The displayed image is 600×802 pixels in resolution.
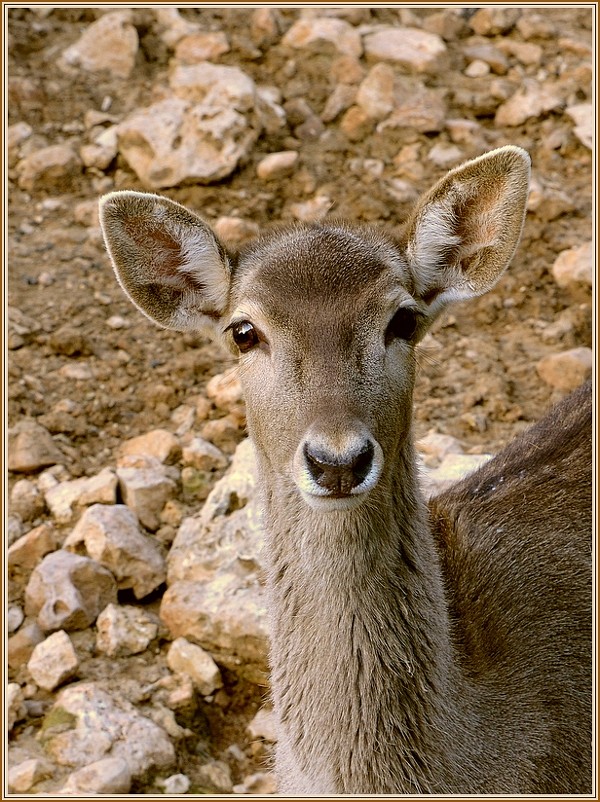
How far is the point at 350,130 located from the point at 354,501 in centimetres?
650

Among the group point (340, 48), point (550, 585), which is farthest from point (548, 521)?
point (340, 48)

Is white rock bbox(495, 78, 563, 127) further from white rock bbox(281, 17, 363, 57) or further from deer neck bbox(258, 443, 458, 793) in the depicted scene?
deer neck bbox(258, 443, 458, 793)

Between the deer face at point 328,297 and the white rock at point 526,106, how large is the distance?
5.45 meters

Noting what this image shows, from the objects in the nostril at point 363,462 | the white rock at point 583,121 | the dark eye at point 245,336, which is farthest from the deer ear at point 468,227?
the white rock at point 583,121

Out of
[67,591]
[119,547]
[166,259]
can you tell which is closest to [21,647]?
[67,591]

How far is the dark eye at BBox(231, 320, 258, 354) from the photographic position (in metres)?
4.34

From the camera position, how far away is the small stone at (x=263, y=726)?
6.08m

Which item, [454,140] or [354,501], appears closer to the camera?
[354,501]

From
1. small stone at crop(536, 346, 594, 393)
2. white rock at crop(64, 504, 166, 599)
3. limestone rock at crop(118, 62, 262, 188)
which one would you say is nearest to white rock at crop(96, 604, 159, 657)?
white rock at crop(64, 504, 166, 599)

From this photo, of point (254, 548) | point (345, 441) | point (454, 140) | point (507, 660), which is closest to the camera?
point (345, 441)

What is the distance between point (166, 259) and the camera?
4.75 meters

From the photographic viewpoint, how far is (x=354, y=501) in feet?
12.4

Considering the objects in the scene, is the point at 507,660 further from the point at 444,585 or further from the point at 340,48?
the point at 340,48

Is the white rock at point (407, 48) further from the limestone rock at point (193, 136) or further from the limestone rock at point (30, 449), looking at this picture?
the limestone rock at point (30, 449)
